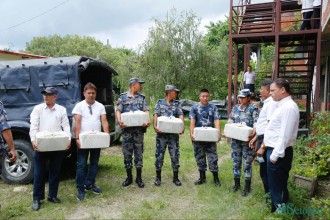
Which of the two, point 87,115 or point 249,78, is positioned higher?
point 249,78

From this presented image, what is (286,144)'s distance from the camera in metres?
3.58

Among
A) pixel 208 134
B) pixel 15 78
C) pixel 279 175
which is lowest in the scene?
pixel 279 175

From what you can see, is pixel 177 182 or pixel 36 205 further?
pixel 177 182


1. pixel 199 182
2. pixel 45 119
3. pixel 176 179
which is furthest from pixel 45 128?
pixel 199 182

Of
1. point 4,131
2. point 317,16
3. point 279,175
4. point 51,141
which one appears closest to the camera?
point 279,175

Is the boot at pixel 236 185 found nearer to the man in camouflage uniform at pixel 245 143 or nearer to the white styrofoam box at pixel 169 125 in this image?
the man in camouflage uniform at pixel 245 143

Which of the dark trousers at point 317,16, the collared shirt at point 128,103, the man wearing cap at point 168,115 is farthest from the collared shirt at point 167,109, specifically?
the dark trousers at point 317,16

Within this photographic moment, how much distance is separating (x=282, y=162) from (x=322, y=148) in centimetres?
242

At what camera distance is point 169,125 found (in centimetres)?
525

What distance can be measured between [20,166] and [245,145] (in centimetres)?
395

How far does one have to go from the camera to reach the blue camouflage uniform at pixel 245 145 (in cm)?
501

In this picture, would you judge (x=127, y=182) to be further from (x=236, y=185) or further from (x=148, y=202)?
(x=236, y=185)

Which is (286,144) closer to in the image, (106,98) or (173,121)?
(173,121)

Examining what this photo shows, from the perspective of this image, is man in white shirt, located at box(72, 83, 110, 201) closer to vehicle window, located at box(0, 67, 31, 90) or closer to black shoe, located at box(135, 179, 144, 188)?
black shoe, located at box(135, 179, 144, 188)
